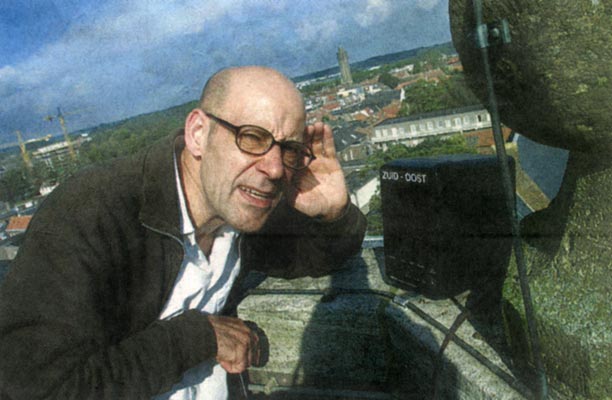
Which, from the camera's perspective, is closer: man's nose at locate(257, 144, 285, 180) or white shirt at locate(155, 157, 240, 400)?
man's nose at locate(257, 144, 285, 180)

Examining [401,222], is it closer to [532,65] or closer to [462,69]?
[462,69]

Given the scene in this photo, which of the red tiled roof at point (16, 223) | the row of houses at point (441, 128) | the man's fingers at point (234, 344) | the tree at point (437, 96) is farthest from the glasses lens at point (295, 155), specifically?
the red tiled roof at point (16, 223)

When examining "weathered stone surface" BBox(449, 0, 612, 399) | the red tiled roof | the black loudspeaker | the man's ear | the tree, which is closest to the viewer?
"weathered stone surface" BBox(449, 0, 612, 399)

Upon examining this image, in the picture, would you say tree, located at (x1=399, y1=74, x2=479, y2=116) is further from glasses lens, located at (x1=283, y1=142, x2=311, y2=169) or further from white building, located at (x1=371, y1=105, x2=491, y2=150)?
glasses lens, located at (x1=283, y1=142, x2=311, y2=169)

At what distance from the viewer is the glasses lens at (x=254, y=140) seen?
169cm

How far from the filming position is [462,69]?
117cm

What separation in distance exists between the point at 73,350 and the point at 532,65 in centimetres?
150

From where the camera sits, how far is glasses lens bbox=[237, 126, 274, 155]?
169 centimetres

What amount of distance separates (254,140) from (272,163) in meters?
0.11

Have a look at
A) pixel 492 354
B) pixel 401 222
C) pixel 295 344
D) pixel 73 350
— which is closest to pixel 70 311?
pixel 73 350

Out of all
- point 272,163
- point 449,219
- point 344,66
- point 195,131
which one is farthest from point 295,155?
point 344,66

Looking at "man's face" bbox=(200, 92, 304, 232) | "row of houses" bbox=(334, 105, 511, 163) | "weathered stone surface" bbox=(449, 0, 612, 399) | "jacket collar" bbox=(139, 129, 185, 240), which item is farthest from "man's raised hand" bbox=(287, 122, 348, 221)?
"weathered stone surface" bbox=(449, 0, 612, 399)

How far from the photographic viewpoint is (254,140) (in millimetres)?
1701

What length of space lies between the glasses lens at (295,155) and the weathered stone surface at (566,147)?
0.79m
